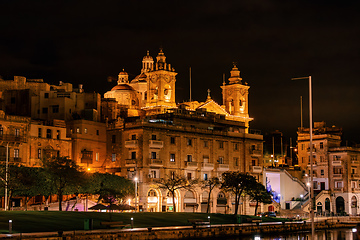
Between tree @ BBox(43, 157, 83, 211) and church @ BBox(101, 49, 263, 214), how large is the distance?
1087 centimetres

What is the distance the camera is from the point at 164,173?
9850cm

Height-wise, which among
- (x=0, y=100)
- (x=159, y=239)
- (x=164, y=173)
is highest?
(x=0, y=100)

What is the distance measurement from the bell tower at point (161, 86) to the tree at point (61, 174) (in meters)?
44.8

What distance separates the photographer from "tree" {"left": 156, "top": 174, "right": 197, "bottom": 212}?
313ft

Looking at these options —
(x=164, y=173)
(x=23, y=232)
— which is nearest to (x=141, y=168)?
(x=164, y=173)

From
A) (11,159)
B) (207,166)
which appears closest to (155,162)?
(207,166)

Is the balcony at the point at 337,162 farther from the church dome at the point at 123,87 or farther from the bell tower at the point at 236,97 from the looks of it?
the church dome at the point at 123,87

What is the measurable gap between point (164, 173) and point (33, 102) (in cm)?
2977

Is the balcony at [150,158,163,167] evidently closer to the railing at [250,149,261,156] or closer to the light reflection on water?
the railing at [250,149,261,156]

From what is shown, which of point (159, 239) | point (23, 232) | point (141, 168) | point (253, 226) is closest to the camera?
point (23, 232)

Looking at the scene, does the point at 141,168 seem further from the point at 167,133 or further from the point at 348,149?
the point at 348,149

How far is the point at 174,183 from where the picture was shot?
311 feet

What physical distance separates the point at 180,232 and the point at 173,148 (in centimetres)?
3781

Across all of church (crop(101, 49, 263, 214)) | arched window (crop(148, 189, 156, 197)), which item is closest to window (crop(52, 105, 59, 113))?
church (crop(101, 49, 263, 214))
